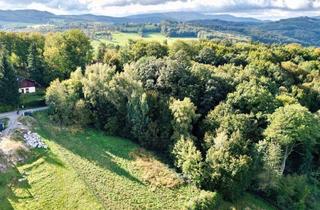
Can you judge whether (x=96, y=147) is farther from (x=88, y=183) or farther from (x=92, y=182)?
(x=88, y=183)

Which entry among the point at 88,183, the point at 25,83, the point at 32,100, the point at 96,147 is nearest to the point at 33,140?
the point at 96,147

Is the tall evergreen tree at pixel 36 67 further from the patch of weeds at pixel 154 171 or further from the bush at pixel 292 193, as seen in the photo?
the bush at pixel 292 193

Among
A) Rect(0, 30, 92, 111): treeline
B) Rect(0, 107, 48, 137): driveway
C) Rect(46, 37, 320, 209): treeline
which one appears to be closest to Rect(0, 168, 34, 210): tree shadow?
Rect(0, 107, 48, 137): driveway

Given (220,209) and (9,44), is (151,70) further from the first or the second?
(9,44)

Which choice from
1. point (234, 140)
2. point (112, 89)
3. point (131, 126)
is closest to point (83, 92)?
point (112, 89)

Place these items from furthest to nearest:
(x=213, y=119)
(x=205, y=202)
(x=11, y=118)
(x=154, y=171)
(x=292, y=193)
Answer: (x=11, y=118), (x=213, y=119), (x=154, y=171), (x=292, y=193), (x=205, y=202)

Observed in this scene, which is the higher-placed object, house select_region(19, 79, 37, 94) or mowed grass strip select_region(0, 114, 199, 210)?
house select_region(19, 79, 37, 94)

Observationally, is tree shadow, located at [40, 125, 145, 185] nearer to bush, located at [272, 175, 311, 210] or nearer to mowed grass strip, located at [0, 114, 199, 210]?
mowed grass strip, located at [0, 114, 199, 210]
